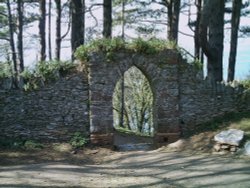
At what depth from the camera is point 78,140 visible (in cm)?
1211

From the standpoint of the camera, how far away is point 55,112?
12055 mm

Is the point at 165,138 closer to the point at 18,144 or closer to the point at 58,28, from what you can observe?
the point at 18,144

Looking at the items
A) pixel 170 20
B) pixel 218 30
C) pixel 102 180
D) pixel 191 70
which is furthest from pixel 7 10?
pixel 102 180

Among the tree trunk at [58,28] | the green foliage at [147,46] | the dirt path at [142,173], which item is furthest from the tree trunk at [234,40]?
the dirt path at [142,173]

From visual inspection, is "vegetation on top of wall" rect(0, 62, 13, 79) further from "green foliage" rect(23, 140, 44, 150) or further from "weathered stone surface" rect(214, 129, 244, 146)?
"weathered stone surface" rect(214, 129, 244, 146)

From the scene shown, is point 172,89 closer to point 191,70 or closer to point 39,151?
point 191,70

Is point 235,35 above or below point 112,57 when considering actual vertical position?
above

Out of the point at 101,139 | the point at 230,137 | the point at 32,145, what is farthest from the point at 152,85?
the point at 32,145

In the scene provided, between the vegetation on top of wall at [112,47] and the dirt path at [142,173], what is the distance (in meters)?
2.83

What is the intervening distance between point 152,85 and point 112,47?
4.92 feet

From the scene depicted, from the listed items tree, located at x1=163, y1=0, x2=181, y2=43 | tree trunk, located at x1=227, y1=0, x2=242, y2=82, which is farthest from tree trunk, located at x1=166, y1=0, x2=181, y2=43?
tree trunk, located at x1=227, y1=0, x2=242, y2=82

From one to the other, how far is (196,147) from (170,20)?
10.5 metres

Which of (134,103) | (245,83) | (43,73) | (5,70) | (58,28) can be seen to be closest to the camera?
(43,73)

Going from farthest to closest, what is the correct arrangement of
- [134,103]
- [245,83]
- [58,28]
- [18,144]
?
[134,103] < [58,28] < [245,83] < [18,144]
